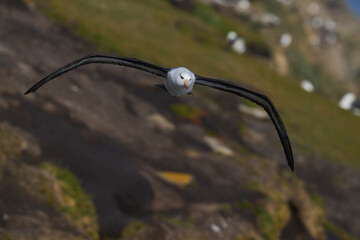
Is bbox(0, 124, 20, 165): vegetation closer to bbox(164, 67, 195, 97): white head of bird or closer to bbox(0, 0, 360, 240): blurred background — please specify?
bbox(0, 0, 360, 240): blurred background

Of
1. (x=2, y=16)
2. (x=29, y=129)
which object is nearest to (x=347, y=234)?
(x=29, y=129)

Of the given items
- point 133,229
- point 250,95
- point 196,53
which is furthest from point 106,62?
point 196,53

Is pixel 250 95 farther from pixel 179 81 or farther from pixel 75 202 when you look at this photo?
pixel 75 202

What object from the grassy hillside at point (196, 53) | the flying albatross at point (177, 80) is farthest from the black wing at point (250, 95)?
the grassy hillside at point (196, 53)

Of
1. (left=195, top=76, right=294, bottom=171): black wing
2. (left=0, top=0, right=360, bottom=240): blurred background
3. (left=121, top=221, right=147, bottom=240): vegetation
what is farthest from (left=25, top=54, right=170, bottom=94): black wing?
(left=121, top=221, right=147, bottom=240): vegetation

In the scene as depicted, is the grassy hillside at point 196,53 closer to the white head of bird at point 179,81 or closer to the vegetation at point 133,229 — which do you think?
the vegetation at point 133,229

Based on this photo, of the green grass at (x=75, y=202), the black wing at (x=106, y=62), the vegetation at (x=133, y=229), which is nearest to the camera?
the black wing at (x=106, y=62)
